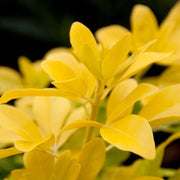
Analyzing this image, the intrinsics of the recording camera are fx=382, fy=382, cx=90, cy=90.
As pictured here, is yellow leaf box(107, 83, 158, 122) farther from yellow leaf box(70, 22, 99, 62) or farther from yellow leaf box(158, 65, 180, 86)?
yellow leaf box(158, 65, 180, 86)

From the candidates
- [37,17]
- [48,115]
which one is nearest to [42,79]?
[48,115]

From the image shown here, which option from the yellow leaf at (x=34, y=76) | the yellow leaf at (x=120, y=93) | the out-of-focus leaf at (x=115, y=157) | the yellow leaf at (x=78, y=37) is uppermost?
the yellow leaf at (x=78, y=37)

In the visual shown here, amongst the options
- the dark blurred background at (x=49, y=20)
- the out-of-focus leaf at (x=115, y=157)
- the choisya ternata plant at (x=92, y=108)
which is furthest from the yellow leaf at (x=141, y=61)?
the dark blurred background at (x=49, y=20)

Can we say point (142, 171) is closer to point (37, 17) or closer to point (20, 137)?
point (20, 137)

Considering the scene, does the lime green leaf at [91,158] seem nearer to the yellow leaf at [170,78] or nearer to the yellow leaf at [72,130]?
the yellow leaf at [72,130]

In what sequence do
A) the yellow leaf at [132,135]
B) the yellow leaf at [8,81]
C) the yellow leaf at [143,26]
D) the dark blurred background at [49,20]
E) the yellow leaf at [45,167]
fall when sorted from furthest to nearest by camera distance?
1. the dark blurred background at [49,20]
2. the yellow leaf at [8,81]
3. the yellow leaf at [143,26]
4. the yellow leaf at [45,167]
5. the yellow leaf at [132,135]

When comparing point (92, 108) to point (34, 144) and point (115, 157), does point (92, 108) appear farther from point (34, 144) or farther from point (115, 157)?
point (115, 157)

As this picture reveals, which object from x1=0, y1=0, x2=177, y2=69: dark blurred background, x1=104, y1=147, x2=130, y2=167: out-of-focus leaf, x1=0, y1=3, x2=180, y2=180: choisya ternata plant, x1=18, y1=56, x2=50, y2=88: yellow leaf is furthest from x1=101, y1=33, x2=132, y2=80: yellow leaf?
x1=0, y1=0, x2=177, y2=69: dark blurred background

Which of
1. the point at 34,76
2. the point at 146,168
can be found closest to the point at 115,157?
the point at 146,168
